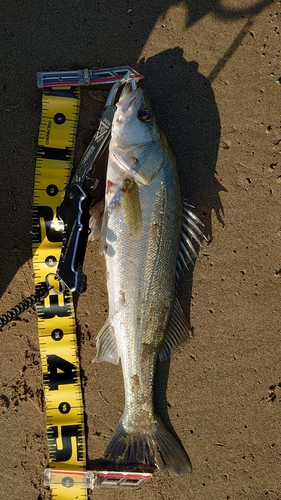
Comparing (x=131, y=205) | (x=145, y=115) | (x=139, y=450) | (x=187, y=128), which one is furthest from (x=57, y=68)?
(x=139, y=450)

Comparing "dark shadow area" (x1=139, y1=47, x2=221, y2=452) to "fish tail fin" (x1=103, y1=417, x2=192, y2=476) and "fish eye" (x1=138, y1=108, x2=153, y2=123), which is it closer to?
"fish tail fin" (x1=103, y1=417, x2=192, y2=476)

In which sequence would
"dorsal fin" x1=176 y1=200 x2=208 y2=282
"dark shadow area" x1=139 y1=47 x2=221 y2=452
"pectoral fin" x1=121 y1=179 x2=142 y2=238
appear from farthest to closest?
"dark shadow area" x1=139 y1=47 x2=221 y2=452 < "dorsal fin" x1=176 y1=200 x2=208 y2=282 < "pectoral fin" x1=121 y1=179 x2=142 y2=238

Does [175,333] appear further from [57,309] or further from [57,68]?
[57,68]

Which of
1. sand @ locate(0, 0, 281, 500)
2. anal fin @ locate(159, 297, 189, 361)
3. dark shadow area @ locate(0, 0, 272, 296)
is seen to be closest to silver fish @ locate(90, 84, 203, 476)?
anal fin @ locate(159, 297, 189, 361)

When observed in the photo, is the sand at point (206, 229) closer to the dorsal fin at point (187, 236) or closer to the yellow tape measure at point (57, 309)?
the yellow tape measure at point (57, 309)

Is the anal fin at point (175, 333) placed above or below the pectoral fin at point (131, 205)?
below

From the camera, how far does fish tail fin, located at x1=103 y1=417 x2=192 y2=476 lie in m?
2.96

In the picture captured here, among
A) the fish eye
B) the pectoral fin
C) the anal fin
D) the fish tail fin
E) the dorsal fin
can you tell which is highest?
the fish eye

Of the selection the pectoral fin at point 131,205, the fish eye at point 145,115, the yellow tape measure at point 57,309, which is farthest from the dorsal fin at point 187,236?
the yellow tape measure at point 57,309

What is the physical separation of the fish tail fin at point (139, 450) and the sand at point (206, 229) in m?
0.18

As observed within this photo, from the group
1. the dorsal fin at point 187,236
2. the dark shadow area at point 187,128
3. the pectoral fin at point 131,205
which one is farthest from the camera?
the dark shadow area at point 187,128

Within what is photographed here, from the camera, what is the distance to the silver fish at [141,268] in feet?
8.98

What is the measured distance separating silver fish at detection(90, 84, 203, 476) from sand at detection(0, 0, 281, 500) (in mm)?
215

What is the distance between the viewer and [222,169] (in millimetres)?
3221
